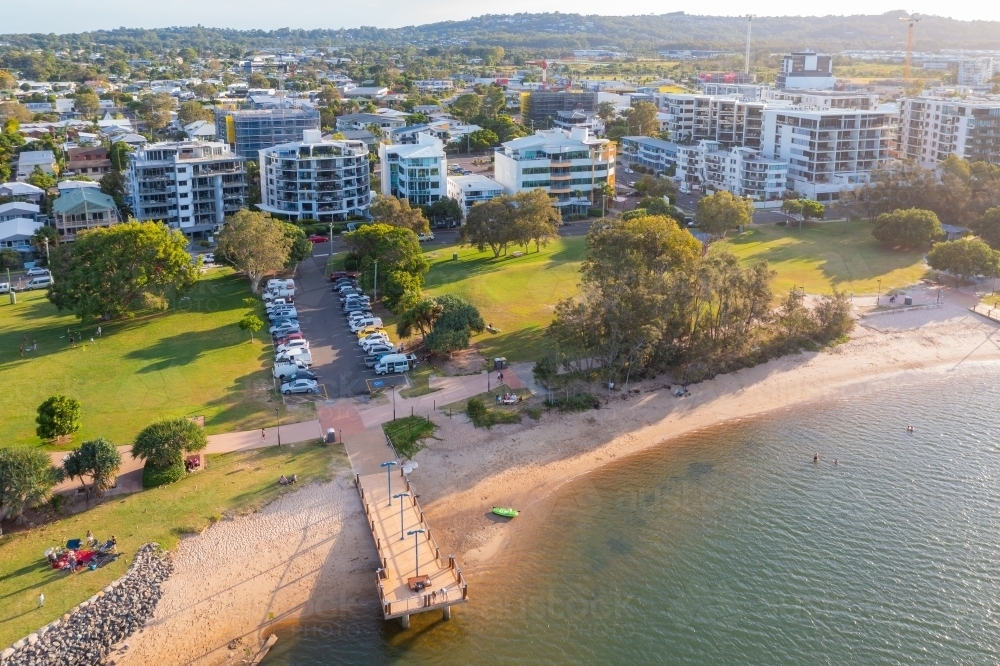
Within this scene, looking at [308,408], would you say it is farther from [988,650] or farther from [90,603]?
[988,650]

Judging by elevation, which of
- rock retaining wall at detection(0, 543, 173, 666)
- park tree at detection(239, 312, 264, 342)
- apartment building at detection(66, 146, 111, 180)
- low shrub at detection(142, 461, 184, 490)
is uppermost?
apartment building at detection(66, 146, 111, 180)

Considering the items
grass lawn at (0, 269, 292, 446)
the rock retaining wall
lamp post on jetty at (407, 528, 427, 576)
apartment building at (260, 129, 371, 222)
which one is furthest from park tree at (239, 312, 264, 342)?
apartment building at (260, 129, 371, 222)

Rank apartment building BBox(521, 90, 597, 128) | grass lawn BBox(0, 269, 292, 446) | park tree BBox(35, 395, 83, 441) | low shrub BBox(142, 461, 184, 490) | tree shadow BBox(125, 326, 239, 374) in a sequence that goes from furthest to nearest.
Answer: apartment building BBox(521, 90, 597, 128), tree shadow BBox(125, 326, 239, 374), grass lawn BBox(0, 269, 292, 446), park tree BBox(35, 395, 83, 441), low shrub BBox(142, 461, 184, 490)

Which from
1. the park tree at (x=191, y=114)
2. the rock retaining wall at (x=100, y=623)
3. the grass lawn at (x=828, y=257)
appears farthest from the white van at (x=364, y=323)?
the park tree at (x=191, y=114)

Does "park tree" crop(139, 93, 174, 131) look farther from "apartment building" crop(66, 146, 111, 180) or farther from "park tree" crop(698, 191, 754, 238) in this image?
"park tree" crop(698, 191, 754, 238)

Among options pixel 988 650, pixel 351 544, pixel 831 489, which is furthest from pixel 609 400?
pixel 988 650

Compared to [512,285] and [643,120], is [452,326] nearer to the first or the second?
[512,285]

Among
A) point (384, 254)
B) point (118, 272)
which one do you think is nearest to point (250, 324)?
point (118, 272)
